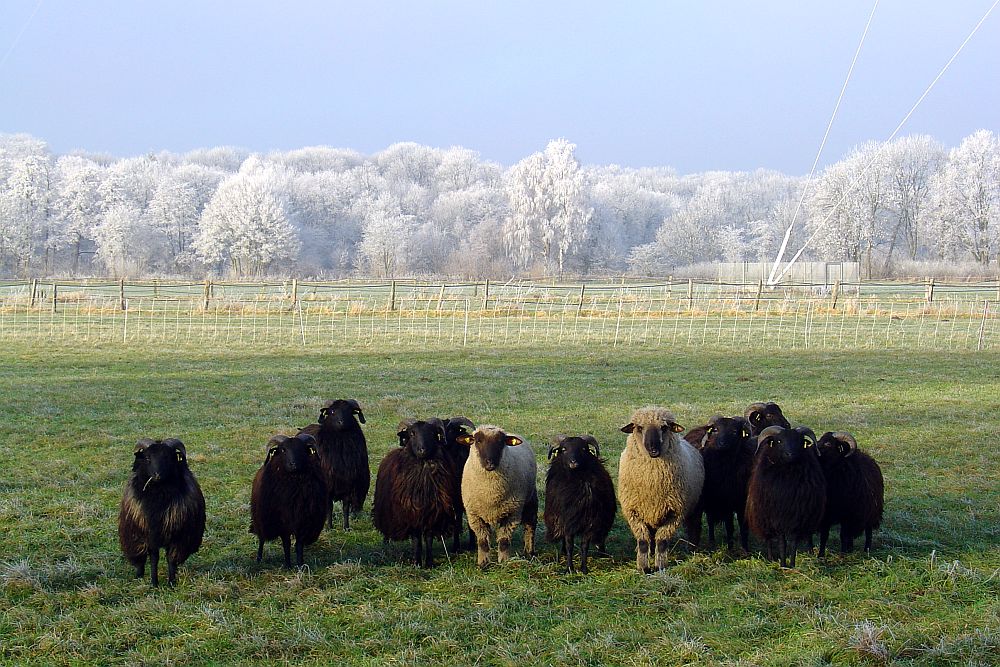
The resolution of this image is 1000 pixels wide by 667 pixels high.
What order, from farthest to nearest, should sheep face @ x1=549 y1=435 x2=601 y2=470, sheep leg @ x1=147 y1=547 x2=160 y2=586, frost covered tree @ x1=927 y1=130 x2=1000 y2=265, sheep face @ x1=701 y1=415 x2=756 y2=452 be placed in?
frost covered tree @ x1=927 y1=130 x2=1000 y2=265 < sheep face @ x1=701 y1=415 x2=756 y2=452 < sheep face @ x1=549 y1=435 x2=601 y2=470 < sheep leg @ x1=147 y1=547 x2=160 y2=586

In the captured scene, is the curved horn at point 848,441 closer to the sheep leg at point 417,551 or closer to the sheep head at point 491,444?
the sheep head at point 491,444

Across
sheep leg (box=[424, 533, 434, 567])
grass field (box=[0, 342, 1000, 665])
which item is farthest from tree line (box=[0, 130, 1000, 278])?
sheep leg (box=[424, 533, 434, 567])

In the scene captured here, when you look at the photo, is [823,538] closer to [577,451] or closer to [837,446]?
[837,446]

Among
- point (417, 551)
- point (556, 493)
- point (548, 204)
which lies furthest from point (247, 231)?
point (556, 493)

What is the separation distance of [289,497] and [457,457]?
5.45 feet

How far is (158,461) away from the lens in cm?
650

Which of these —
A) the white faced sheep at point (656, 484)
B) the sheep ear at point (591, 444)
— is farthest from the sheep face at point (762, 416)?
the sheep ear at point (591, 444)

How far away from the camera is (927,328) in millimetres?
29594

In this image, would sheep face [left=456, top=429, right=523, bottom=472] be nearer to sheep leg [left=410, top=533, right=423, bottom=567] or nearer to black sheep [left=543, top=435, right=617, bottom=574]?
black sheep [left=543, top=435, right=617, bottom=574]

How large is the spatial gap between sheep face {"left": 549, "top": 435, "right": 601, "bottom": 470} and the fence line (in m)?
17.4

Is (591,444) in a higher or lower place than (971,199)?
lower

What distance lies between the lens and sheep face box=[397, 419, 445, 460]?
736 cm

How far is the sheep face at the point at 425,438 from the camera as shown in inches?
290

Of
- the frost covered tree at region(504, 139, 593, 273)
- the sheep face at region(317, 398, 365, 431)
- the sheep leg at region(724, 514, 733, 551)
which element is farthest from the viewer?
the frost covered tree at region(504, 139, 593, 273)
